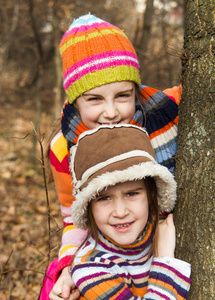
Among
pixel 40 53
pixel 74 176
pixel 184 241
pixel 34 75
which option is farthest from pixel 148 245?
pixel 34 75

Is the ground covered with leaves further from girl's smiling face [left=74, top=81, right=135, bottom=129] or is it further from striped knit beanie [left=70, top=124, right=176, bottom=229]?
striped knit beanie [left=70, top=124, right=176, bottom=229]

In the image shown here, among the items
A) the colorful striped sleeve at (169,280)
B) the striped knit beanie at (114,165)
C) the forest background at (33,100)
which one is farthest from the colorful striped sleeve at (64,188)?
the colorful striped sleeve at (169,280)

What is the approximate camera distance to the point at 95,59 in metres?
2.12

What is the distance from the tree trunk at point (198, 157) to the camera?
1631 millimetres

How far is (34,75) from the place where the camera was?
38.6ft

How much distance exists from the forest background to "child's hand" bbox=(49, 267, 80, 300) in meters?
0.33

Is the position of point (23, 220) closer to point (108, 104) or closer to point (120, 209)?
point (108, 104)

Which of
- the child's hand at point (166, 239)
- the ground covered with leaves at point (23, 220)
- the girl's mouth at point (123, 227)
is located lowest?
the ground covered with leaves at point (23, 220)

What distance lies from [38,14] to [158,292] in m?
7.51

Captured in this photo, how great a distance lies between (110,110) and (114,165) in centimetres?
48

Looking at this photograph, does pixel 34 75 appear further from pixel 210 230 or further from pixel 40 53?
pixel 210 230

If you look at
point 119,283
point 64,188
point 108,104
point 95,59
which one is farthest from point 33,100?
point 119,283

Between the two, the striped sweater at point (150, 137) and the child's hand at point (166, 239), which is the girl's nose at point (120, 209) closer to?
the child's hand at point (166, 239)

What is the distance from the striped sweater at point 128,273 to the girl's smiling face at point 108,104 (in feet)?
2.31
